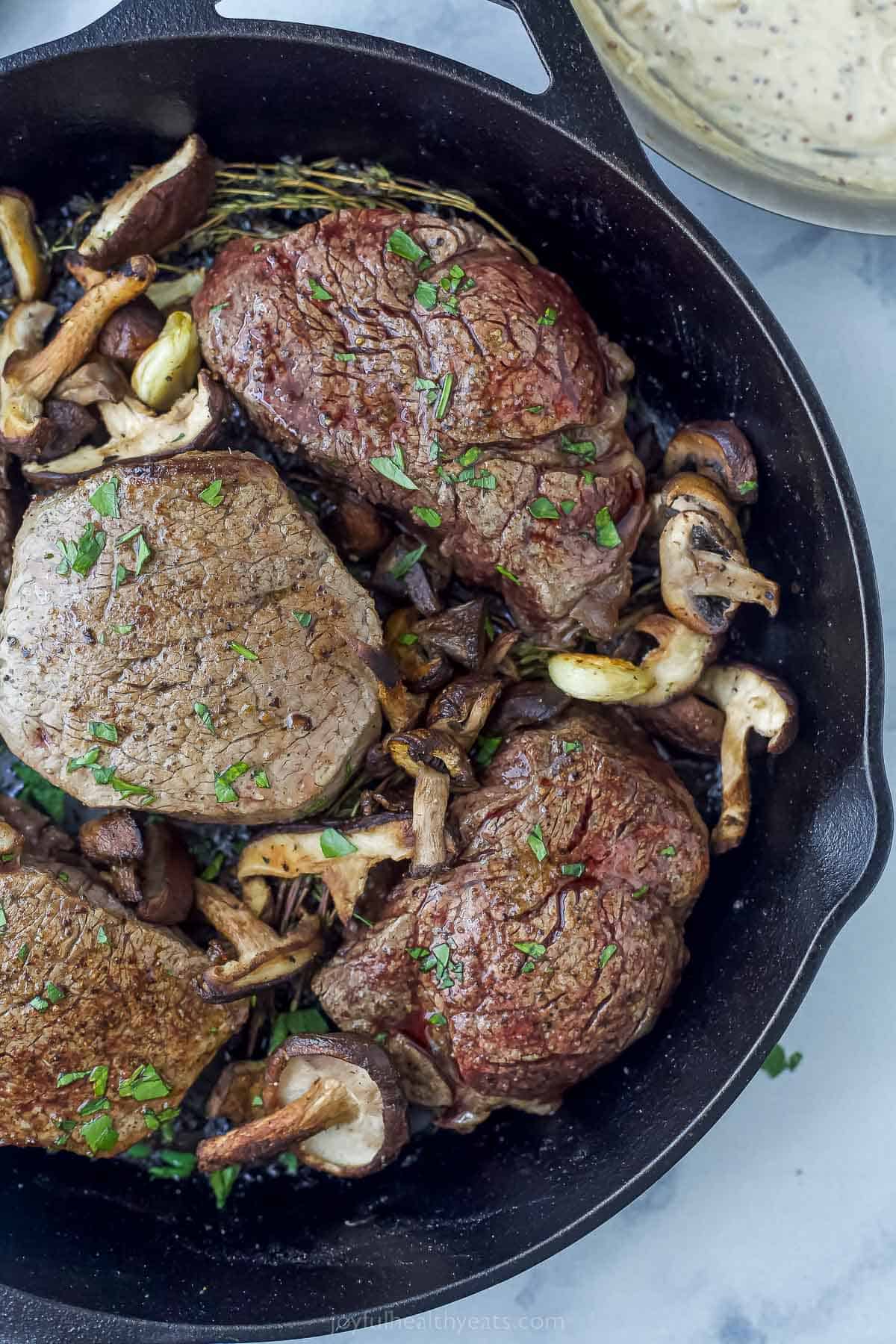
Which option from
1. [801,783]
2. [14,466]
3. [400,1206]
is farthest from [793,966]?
[14,466]

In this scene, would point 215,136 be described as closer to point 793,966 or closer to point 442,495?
point 442,495

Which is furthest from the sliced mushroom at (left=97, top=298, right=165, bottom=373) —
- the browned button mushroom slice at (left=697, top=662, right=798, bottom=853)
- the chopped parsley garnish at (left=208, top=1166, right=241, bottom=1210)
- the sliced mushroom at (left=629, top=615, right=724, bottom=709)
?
the chopped parsley garnish at (left=208, top=1166, right=241, bottom=1210)

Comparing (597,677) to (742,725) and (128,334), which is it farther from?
(128,334)

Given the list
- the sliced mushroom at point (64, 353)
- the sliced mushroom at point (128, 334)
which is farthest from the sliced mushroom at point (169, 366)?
the sliced mushroom at point (64, 353)

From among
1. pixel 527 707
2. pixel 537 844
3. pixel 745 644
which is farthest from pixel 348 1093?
pixel 745 644

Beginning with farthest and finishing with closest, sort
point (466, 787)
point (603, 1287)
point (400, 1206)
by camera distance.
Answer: point (603, 1287) → point (400, 1206) → point (466, 787)

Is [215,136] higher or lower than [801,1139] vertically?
higher

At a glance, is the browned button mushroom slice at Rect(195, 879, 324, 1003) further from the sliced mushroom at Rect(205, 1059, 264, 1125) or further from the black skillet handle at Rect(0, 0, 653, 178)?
the black skillet handle at Rect(0, 0, 653, 178)
